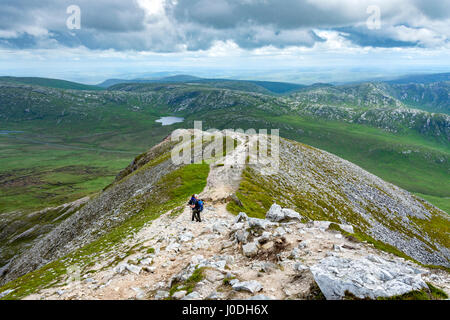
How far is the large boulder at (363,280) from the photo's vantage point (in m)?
12.6

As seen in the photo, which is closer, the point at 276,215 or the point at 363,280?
the point at 363,280

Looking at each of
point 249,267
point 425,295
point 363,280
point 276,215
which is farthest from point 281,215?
point 425,295

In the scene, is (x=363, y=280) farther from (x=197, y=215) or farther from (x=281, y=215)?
(x=197, y=215)

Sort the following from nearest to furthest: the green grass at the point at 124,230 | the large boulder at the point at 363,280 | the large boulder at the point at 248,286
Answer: the large boulder at the point at 363,280 < the large boulder at the point at 248,286 < the green grass at the point at 124,230

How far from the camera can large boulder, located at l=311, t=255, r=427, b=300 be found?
1255cm

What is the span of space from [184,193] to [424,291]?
140 ft

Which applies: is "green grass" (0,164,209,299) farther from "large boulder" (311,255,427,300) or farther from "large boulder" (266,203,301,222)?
"large boulder" (311,255,427,300)

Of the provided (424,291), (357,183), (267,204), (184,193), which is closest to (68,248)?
(184,193)

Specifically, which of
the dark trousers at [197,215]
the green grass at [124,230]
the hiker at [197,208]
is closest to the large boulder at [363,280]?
the hiker at [197,208]

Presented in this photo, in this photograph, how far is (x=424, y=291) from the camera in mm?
12883

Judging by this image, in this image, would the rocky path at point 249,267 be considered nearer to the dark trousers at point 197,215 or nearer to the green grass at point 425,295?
the green grass at point 425,295

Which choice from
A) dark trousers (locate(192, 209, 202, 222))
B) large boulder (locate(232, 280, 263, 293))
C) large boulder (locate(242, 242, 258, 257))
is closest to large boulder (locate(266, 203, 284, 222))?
dark trousers (locate(192, 209, 202, 222))

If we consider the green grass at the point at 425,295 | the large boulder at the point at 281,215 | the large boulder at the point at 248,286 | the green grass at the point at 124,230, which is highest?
the green grass at the point at 425,295

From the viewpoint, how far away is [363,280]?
13242 millimetres
